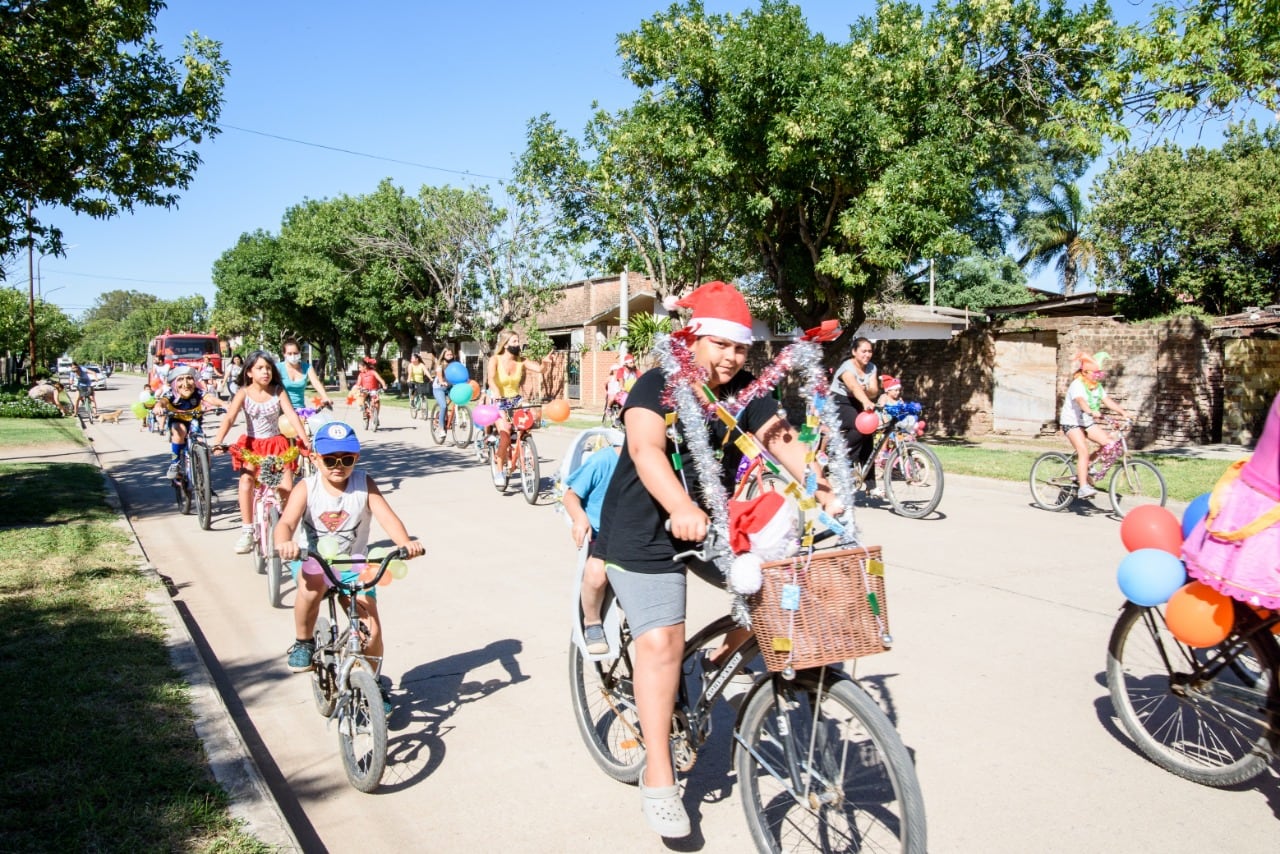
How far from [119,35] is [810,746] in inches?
449

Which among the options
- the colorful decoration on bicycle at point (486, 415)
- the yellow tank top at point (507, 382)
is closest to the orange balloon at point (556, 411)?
the colorful decoration on bicycle at point (486, 415)

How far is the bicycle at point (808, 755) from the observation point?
2744 millimetres

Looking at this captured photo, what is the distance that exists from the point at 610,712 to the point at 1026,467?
11.0 metres

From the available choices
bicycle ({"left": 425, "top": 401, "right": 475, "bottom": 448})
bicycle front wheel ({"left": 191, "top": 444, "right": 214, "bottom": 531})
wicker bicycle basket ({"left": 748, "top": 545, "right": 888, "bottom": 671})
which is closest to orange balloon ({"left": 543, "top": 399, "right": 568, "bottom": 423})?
bicycle front wheel ({"left": 191, "top": 444, "right": 214, "bottom": 531})

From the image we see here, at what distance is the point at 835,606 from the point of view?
2.76 m

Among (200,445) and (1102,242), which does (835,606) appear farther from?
(1102,242)

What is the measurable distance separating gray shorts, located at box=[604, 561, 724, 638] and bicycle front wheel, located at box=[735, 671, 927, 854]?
41 cm

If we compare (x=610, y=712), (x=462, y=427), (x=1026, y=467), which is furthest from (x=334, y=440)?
(x=462, y=427)

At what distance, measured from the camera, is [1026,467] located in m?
13.5

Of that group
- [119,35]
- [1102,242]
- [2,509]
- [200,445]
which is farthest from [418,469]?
[1102,242]

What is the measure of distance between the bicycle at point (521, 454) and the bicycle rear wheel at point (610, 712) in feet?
22.7

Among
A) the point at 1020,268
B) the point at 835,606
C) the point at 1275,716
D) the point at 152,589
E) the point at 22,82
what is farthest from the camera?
the point at 1020,268

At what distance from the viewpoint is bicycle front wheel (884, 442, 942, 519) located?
9.88 metres

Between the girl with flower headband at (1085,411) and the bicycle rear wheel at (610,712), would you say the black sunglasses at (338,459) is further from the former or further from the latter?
the girl with flower headband at (1085,411)
